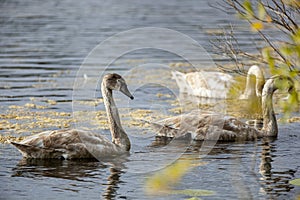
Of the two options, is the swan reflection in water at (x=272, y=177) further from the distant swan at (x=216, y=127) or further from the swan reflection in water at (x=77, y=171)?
the swan reflection in water at (x=77, y=171)

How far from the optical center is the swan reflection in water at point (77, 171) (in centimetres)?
1025

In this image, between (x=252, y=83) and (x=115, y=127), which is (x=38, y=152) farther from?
(x=252, y=83)

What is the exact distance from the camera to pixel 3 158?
11.7m

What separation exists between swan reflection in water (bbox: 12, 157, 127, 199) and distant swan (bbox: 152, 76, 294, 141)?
82.1 inches

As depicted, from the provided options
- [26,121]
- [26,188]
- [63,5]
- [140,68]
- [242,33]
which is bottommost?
[26,188]

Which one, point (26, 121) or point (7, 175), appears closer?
point (7, 175)

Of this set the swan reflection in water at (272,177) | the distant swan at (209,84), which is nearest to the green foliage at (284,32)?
the swan reflection in water at (272,177)

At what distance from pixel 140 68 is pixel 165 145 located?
29.3 feet

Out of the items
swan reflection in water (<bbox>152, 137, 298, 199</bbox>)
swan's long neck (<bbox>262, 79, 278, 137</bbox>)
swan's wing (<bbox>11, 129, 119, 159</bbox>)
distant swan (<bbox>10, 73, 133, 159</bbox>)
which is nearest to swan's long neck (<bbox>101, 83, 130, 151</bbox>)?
distant swan (<bbox>10, 73, 133, 159</bbox>)

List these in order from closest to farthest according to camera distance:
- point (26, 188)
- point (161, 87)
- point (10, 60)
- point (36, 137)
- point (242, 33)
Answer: point (26, 188)
point (36, 137)
point (161, 87)
point (10, 60)
point (242, 33)

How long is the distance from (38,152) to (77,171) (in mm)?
913

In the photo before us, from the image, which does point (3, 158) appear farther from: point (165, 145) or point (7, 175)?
point (165, 145)

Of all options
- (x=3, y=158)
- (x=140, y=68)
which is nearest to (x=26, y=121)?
(x=3, y=158)

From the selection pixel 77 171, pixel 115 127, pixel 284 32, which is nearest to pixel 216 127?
pixel 115 127
